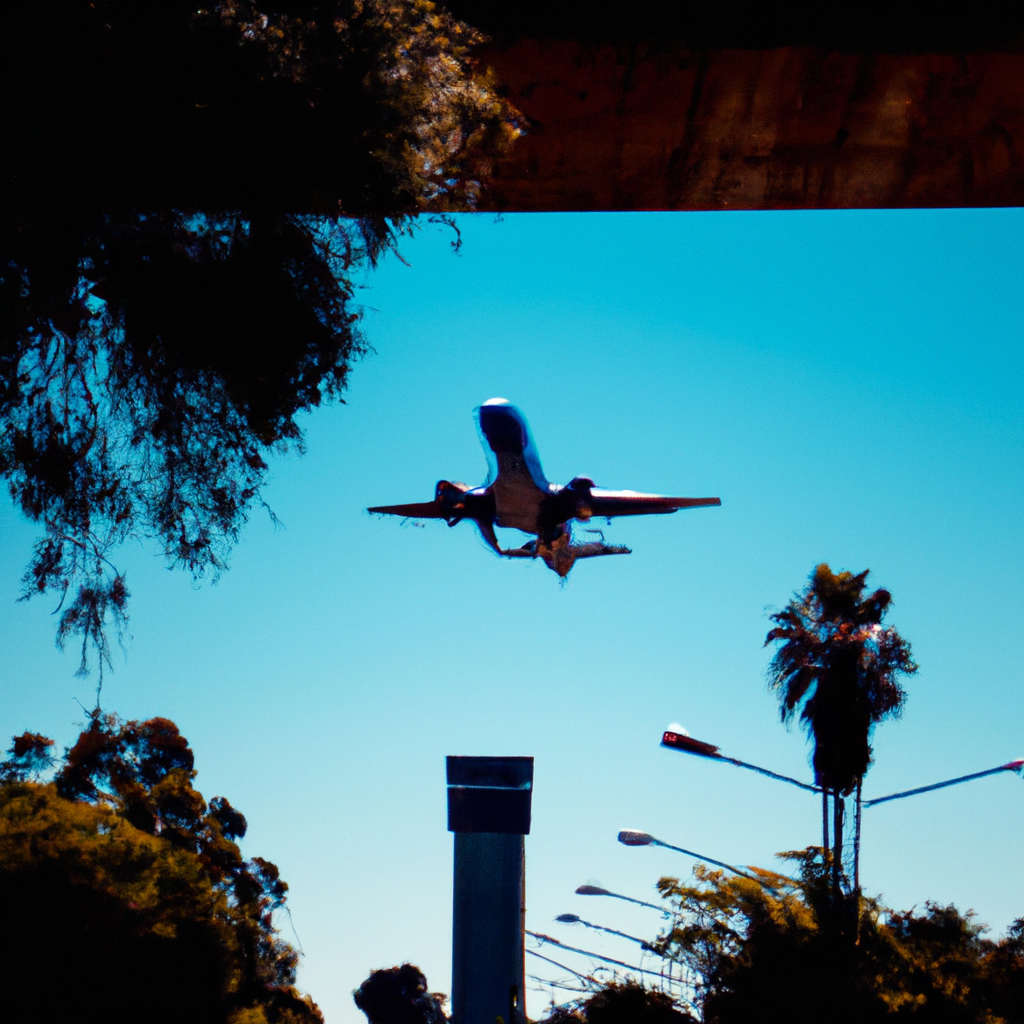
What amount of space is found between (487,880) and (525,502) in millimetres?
52762

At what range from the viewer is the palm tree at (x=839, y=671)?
1852 cm

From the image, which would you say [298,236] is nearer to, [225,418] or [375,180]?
[375,180]

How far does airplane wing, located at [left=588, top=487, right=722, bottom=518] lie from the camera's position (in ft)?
46.4

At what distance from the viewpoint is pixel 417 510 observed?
51.9 ft

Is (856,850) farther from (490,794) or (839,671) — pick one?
(490,794)

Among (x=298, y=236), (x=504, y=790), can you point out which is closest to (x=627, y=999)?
(x=298, y=236)

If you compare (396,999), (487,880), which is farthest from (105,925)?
(487,880)

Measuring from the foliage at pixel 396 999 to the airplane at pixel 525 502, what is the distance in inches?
1890

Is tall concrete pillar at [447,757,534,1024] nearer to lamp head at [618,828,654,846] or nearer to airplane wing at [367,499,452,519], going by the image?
lamp head at [618,828,654,846]

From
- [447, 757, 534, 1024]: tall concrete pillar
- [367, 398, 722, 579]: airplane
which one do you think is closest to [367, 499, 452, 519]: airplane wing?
[367, 398, 722, 579]: airplane

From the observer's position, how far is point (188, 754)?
35000 millimetres

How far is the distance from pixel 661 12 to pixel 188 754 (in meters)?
32.8

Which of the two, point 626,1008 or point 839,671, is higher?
point 839,671

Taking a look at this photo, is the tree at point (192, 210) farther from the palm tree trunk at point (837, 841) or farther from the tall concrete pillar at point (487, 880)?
the tall concrete pillar at point (487, 880)
